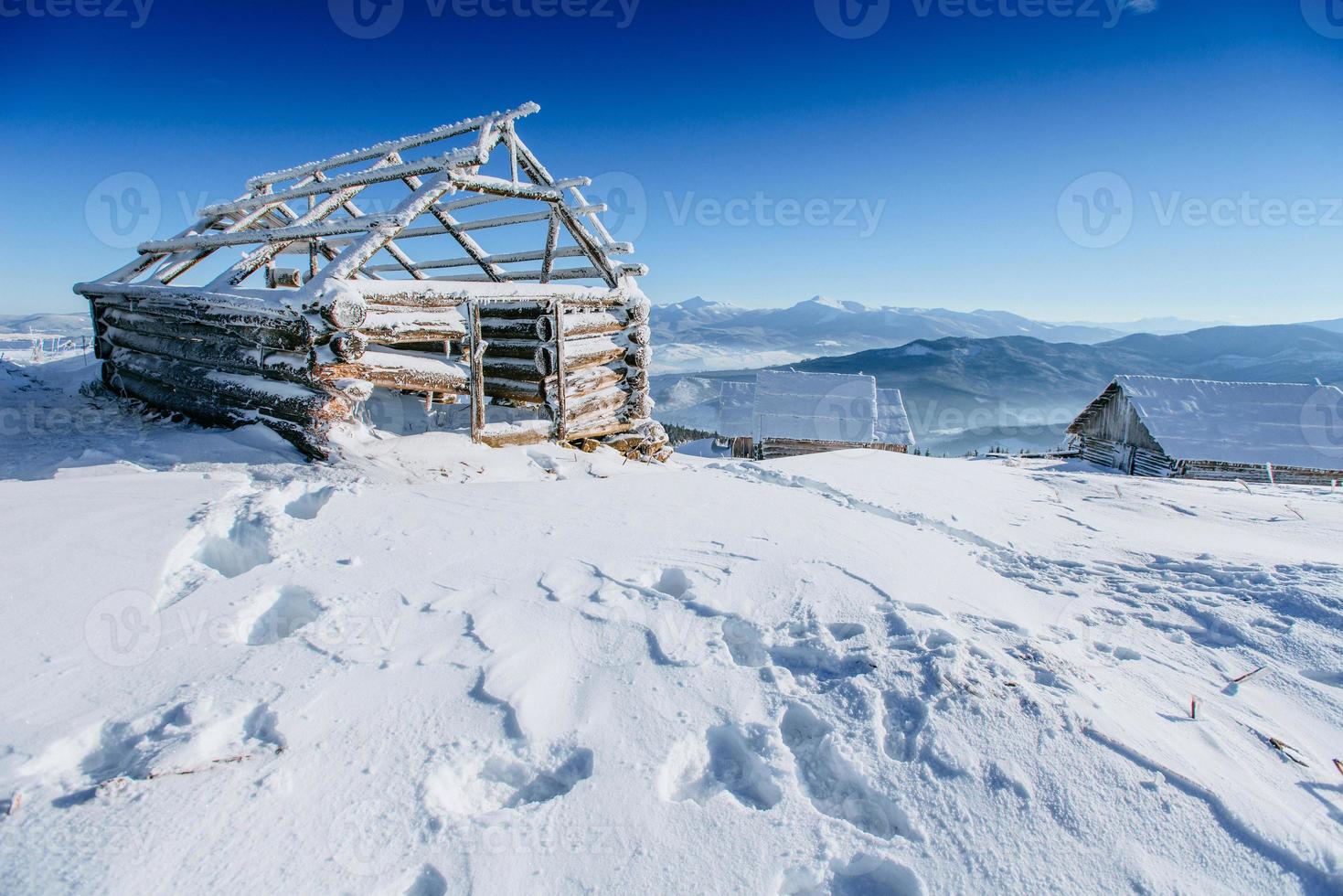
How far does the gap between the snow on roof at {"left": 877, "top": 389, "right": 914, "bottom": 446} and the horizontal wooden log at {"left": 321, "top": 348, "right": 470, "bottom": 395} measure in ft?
77.1

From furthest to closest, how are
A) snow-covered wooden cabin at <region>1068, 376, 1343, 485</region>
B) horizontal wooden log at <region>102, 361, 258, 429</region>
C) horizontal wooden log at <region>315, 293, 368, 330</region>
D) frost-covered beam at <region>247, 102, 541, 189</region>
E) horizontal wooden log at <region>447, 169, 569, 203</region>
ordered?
snow-covered wooden cabin at <region>1068, 376, 1343, 485</region>
frost-covered beam at <region>247, 102, 541, 189</region>
horizontal wooden log at <region>447, 169, 569, 203</region>
horizontal wooden log at <region>102, 361, 258, 429</region>
horizontal wooden log at <region>315, 293, 368, 330</region>

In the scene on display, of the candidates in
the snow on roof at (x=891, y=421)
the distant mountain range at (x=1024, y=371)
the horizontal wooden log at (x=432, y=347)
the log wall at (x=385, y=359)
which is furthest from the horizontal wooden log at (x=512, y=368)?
the distant mountain range at (x=1024, y=371)

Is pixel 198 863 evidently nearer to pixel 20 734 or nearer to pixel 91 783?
pixel 91 783

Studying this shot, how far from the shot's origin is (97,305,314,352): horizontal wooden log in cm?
542

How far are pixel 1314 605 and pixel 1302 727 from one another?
1675 millimetres

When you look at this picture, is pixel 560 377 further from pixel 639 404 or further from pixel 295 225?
pixel 295 225

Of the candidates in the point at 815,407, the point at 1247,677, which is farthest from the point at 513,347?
the point at 815,407

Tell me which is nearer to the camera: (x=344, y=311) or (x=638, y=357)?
(x=344, y=311)

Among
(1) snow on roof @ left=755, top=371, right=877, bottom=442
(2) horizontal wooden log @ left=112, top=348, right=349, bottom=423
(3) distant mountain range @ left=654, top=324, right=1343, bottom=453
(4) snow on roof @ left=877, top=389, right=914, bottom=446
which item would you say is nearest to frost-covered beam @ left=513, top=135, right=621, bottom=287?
(2) horizontal wooden log @ left=112, top=348, right=349, bottom=423

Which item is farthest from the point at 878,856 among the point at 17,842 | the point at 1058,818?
the point at 17,842

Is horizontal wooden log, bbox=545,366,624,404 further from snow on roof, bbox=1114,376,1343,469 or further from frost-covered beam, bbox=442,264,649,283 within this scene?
snow on roof, bbox=1114,376,1343,469

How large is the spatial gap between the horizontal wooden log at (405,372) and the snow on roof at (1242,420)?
2453cm

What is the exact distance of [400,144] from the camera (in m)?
7.99

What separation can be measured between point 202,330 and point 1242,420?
30669mm
